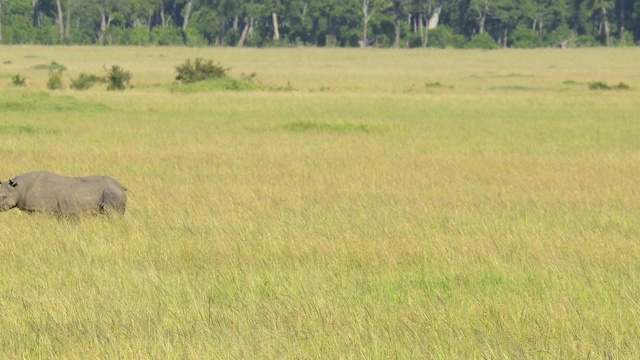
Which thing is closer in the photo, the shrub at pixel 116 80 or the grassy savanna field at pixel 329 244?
the grassy savanna field at pixel 329 244

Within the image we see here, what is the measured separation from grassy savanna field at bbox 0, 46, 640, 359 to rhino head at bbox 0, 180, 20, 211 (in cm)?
32

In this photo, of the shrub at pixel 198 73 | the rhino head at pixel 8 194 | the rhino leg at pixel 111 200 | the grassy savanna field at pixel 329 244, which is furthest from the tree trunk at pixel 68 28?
the rhino head at pixel 8 194

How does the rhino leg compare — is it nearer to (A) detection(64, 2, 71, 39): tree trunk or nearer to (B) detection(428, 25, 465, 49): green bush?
(A) detection(64, 2, 71, 39): tree trunk

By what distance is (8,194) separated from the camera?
11891 millimetres

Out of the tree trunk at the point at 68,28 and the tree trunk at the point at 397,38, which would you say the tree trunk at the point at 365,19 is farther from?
the tree trunk at the point at 68,28

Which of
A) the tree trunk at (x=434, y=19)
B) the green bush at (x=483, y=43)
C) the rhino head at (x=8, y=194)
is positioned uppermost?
the tree trunk at (x=434, y=19)

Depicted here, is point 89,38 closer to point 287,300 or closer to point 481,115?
point 481,115

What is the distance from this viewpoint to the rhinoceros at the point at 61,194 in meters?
12.1

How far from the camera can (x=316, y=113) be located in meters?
37.0

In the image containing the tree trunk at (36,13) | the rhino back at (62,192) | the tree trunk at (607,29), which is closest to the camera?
the rhino back at (62,192)

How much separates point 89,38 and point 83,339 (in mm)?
129915

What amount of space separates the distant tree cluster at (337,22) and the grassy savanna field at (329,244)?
349 feet

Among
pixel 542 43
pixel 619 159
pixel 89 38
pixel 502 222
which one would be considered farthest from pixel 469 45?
pixel 502 222

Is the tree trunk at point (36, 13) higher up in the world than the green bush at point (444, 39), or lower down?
higher up
